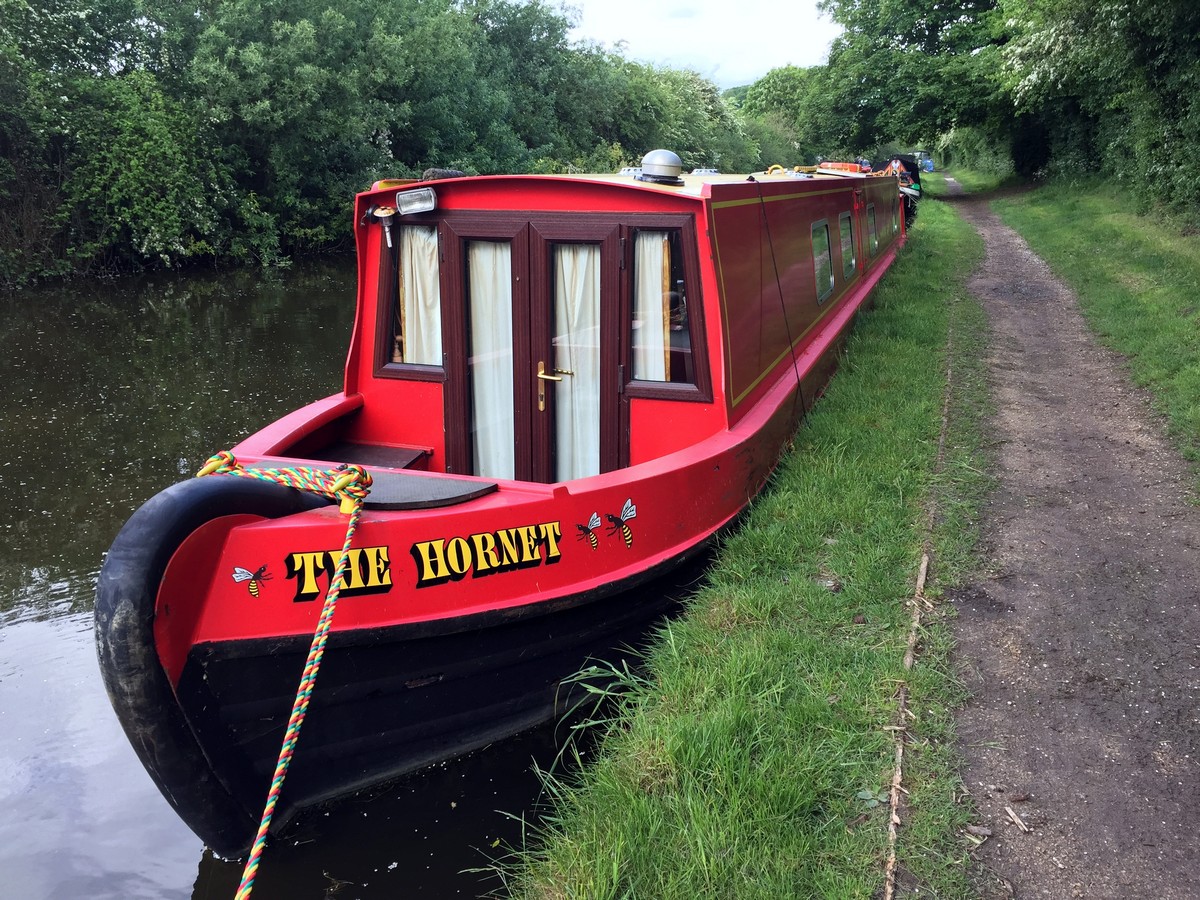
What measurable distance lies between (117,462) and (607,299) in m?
4.80

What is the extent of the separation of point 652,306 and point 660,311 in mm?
47

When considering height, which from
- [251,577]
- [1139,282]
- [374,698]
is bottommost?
[374,698]

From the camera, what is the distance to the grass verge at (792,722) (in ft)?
8.62

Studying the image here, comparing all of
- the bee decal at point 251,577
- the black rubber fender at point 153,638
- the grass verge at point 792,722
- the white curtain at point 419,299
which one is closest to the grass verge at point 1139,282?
the grass verge at point 792,722

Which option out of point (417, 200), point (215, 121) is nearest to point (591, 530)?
point (417, 200)

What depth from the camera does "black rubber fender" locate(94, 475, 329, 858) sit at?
2781 millimetres

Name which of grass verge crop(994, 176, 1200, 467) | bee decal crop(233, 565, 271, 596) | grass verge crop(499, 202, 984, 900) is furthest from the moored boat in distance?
grass verge crop(994, 176, 1200, 467)

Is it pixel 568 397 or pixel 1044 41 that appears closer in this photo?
pixel 568 397

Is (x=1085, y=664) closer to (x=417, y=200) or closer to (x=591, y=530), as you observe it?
(x=591, y=530)

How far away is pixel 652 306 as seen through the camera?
448 centimetres

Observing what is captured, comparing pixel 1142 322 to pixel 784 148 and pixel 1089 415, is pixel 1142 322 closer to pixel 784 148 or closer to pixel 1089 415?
pixel 1089 415

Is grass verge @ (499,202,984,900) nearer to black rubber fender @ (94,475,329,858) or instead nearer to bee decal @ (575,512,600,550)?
bee decal @ (575,512,600,550)

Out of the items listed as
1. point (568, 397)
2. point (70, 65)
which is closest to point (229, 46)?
point (70, 65)

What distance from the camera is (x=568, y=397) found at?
15.5 ft
